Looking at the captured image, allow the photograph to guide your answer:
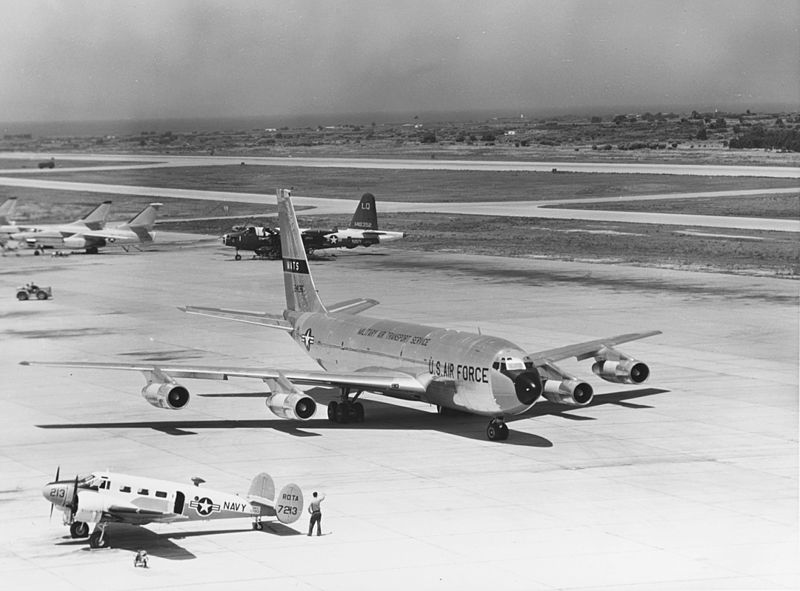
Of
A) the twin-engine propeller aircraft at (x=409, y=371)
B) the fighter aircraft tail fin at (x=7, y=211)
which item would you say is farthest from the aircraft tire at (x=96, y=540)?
the fighter aircraft tail fin at (x=7, y=211)

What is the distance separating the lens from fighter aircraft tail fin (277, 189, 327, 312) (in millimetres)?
62906

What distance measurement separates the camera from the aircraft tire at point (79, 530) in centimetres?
3738

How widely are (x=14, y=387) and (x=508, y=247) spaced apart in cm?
6840

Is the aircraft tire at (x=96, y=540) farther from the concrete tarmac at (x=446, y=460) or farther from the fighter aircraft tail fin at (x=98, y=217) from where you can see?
the fighter aircraft tail fin at (x=98, y=217)

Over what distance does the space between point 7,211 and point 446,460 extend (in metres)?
92.9

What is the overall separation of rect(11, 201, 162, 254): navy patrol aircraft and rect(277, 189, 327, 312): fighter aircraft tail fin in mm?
66204

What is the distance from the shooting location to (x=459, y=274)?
106250mm

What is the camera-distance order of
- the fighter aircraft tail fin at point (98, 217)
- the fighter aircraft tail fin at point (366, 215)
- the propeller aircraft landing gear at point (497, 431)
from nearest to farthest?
the propeller aircraft landing gear at point (497, 431), the fighter aircraft tail fin at point (366, 215), the fighter aircraft tail fin at point (98, 217)

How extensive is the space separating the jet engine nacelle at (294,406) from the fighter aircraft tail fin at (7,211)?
8565 centimetres

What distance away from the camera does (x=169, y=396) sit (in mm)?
50656

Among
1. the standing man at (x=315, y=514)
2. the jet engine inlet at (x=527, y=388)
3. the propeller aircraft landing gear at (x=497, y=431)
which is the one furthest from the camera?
the propeller aircraft landing gear at (x=497, y=431)

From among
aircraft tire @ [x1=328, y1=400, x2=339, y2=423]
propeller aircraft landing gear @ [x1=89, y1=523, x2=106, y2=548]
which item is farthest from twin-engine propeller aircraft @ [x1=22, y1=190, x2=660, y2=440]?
propeller aircraft landing gear @ [x1=89, y1=523, x2=106, y2=548]

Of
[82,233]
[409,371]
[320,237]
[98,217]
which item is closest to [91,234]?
[82,233]

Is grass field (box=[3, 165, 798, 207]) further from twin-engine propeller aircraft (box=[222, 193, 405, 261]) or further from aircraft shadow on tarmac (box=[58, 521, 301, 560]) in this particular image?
aircraft shadow on tarmac (box=[58, 521, 301, 560])
